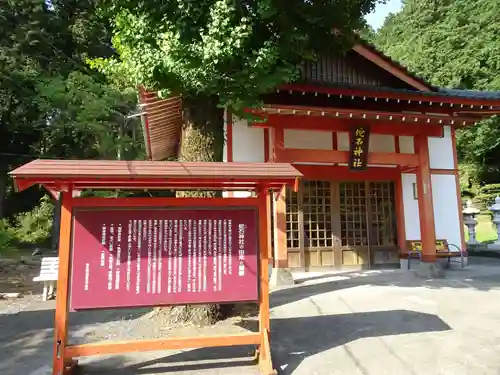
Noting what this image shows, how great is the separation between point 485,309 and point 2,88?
57.7 feet

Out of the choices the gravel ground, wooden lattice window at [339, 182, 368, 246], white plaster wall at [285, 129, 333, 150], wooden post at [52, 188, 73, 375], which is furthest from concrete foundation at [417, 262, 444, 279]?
wooden post at [52, 188, 73, 375]

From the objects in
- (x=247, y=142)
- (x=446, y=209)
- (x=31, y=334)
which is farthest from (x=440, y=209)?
(x=31, y=334)

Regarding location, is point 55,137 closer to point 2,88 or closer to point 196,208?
point 2,88

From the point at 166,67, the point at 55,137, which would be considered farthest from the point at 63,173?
the point at 55,137

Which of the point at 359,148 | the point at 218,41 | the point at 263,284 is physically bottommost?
the point at 263,284

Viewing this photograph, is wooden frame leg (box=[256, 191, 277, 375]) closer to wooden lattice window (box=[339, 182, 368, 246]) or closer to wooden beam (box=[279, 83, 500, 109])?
wooden beam (box=[279, 83, 500, 109])

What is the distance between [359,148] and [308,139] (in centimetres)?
143

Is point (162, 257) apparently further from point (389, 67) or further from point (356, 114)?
point (389, 67)

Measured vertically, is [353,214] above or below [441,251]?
above

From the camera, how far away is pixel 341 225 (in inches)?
398

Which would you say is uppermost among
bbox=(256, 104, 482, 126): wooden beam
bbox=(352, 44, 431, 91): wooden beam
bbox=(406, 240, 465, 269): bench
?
bbox=(352, 44, 431, 91): wooden beam

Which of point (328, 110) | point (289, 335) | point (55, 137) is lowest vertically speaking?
point (289, 335)

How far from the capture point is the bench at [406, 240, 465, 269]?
9.88 metres

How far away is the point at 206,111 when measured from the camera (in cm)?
586
